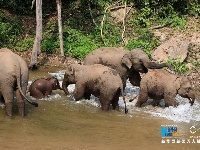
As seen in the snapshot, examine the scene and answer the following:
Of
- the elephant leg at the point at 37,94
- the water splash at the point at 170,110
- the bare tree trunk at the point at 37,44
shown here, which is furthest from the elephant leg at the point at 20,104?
the bare tree trunk at the point at 37,44

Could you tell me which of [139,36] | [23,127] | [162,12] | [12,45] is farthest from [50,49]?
[23,127]

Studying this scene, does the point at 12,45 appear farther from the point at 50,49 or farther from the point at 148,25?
the point at 148,25

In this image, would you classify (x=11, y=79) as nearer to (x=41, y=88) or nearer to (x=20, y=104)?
(x=20, y=104)

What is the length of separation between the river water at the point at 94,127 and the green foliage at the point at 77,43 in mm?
5658

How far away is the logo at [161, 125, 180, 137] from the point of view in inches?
361

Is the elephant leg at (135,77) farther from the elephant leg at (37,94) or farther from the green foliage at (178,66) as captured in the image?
the green foliage at (178,66)

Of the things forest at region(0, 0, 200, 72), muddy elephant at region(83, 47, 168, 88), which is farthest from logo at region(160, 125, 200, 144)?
forest at region(0, 0, 200, 72)

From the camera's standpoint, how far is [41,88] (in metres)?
11.4

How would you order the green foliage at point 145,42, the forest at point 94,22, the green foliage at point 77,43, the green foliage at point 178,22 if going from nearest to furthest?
1. the green foliage at point 77,43
2. the green foliage at point 145,42
3. the forest at point 94,22
4. the green foliage at point 178,22

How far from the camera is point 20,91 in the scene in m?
9.16

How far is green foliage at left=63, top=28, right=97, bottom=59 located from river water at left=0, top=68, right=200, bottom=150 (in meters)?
5.66

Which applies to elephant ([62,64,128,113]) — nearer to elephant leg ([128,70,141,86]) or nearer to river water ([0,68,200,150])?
river water ([0,68,200,150])

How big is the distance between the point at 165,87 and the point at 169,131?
172cm

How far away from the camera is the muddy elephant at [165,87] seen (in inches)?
426
